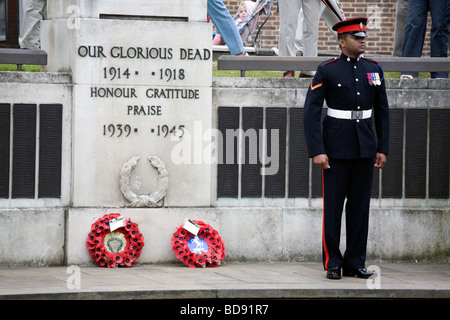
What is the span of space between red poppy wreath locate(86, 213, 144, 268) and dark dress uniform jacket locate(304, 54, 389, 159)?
1924 millimetres

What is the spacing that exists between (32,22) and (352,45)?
481 cm

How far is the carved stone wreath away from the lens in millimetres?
9578

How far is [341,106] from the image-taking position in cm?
896

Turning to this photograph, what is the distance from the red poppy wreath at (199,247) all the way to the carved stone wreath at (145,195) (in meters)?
0.37

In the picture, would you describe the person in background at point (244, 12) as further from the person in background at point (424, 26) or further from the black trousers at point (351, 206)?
the black trousers at point (351, 206)

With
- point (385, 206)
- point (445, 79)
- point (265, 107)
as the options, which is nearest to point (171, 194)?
point (265, 107)

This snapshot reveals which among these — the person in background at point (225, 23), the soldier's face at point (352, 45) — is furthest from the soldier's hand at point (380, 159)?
the person in background at point (225, 23)

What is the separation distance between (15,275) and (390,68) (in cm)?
447

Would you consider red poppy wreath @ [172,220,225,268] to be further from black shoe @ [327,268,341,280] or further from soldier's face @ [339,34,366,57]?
soldier's face @ [339,34,366,57]

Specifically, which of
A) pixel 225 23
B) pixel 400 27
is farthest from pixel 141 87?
pixel 400 27

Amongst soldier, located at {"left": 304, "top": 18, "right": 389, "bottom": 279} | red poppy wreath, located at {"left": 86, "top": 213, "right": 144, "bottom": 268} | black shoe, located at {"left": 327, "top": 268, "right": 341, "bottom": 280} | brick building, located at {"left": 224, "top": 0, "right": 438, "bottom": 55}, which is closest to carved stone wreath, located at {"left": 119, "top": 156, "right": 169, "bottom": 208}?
red poppy wreath, located at {"left": 86, "top": 213, "right": 144, "bottom": 268}

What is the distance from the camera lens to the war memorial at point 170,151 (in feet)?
31.2

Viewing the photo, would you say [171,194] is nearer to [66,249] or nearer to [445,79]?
[66,249]

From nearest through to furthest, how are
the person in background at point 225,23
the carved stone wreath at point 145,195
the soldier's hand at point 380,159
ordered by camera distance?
the soldier's hand at point 380,159 → the carved stone wreath at point 145,195 → the person in background at point 225,23
